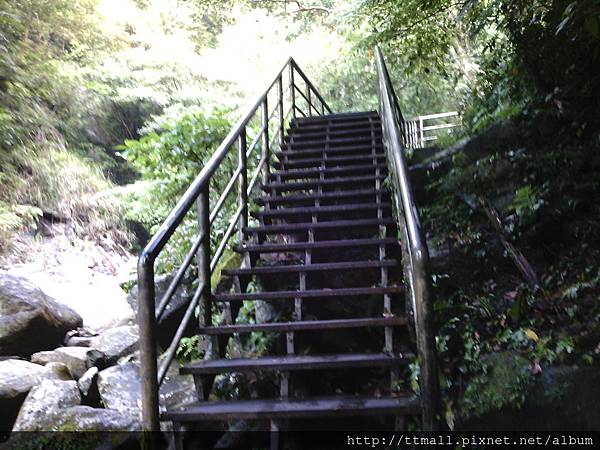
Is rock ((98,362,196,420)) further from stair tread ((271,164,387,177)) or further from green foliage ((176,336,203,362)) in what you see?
stair tread ((271,164,387,177))

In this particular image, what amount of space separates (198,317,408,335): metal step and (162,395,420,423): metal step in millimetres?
464

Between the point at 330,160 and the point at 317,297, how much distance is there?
2399 mm

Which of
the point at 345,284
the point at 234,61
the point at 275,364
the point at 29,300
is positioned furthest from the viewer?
the point at 234,61

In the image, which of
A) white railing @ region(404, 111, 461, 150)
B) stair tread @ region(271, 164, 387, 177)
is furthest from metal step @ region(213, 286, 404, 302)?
white railing @ region(404, 111, 461, 150)

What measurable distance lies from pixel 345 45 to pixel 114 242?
747 centimetres

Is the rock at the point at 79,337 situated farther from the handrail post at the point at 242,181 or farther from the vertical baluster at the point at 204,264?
the vertical baluster at the point at 204,264

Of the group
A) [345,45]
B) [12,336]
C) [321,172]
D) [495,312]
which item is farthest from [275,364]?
[345,45]

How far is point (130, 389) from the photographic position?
3.86 meters

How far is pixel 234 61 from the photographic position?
1360cm

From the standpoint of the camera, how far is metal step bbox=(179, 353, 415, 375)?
100 inches

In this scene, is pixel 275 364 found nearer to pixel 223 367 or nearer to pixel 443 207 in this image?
pixel 223 367

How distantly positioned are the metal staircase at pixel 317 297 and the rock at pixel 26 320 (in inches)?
101

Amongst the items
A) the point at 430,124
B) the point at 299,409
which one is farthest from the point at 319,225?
the point at 430,124

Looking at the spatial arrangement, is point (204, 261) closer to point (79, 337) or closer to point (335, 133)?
point (79, 337)
